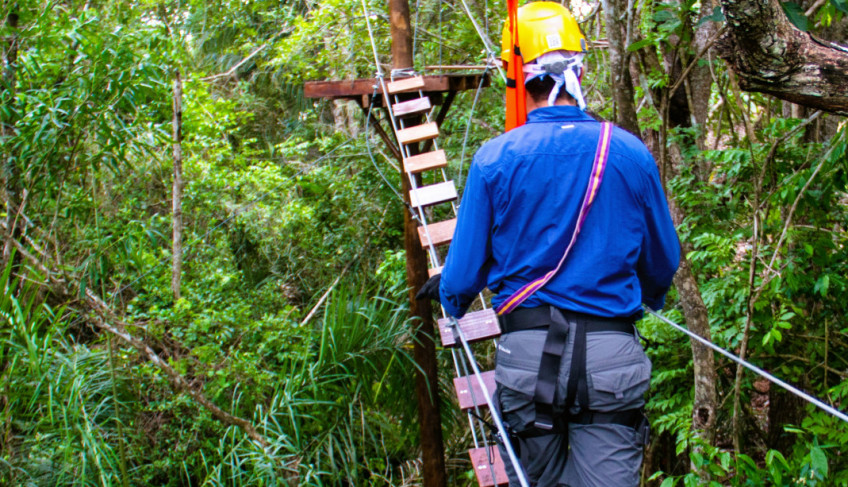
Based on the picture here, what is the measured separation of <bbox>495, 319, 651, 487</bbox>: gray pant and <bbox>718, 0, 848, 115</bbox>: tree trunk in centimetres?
80

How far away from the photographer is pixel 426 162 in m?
3.88

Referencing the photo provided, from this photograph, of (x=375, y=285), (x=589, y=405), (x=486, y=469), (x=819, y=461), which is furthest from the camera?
(x=375, y=285)

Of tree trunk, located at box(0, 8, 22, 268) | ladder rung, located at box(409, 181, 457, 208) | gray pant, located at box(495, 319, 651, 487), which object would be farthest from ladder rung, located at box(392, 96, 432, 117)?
gray pant, located at box(495, 319, 651, 487)

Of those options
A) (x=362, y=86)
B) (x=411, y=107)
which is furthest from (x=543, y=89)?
(x=362, y=86)

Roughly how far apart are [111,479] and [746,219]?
12.2 ft

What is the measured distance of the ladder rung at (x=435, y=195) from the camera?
3686mm

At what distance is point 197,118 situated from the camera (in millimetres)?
7008

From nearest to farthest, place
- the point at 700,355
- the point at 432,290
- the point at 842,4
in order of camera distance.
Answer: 1. the point at 842,4
2. the point at 432,290
3. the point at 700,355

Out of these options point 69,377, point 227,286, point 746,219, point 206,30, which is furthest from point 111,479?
point 206,30

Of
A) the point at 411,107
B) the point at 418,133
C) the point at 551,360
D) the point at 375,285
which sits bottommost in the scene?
the point at 375,285

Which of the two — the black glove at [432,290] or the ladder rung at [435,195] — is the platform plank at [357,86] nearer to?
the ladder rung at [435,195]

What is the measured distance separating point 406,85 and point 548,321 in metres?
2.90

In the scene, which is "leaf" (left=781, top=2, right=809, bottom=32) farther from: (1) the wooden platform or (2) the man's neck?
(1) the wooden platform

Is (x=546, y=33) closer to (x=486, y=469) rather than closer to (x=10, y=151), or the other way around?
(x=486, y=469)
